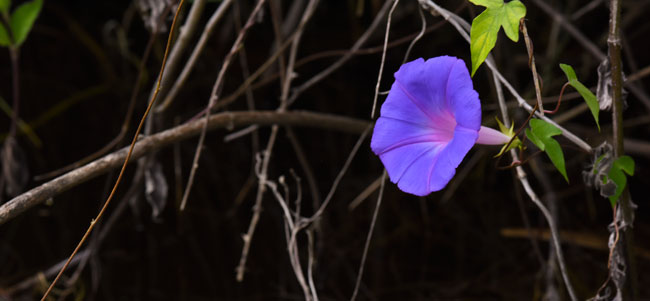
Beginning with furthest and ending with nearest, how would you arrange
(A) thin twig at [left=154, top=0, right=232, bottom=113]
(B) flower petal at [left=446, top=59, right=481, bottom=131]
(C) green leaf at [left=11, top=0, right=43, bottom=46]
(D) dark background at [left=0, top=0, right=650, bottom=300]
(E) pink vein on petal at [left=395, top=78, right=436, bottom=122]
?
(D) dark background at [left=0, top=0, right=650, bottom=300], (C) green leaf at [left=11, top=0, right=43, bottom=46], (A) thin twig at [left=154, top=0, right=232, bottom=113], (E) pink vein on petal at [left=395, top=78, right=436, bottom=122], (B) flower petal at [left=446, top=59, right=481, bottom=131]

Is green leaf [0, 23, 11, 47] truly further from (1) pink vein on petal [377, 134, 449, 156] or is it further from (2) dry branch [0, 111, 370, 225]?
(1) pink vein on petal [377, 134, 449, 156]

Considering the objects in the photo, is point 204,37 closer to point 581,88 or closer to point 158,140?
point 158,140

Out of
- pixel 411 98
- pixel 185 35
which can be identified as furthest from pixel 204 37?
pixel 411 98

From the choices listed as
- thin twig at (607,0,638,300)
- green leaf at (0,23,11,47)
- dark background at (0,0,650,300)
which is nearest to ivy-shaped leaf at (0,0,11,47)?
green leaf at (0,23,11,47)

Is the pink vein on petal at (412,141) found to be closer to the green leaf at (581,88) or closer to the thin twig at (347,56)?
the green leaf at (581,88)

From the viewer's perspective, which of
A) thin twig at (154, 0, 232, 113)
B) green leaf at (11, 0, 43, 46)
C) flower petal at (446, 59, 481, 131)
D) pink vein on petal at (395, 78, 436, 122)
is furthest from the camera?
green leaf at (11, 0, 43, 46)

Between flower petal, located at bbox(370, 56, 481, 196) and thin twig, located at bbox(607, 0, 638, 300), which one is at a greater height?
flower petal, located at bbox(370, 56, 481, 196)

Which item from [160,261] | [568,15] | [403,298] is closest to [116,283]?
[160,261]

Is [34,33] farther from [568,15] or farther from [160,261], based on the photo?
[568,15]
